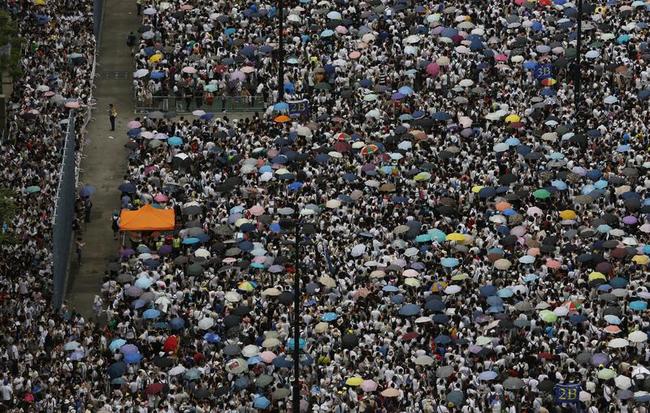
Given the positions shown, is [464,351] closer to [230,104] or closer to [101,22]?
[230,104]

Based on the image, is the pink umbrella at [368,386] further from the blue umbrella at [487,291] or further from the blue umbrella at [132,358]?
the blue umbrella at [132,358]

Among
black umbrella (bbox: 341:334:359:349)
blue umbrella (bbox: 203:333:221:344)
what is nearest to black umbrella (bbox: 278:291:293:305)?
blue umbrella (bbox: 203:333:221:344)

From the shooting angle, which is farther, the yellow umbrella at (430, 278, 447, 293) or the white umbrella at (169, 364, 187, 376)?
the yellow umbrella at (430, 278, 447, 293)

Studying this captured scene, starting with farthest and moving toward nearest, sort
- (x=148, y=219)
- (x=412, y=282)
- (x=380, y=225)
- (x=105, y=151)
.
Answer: (x=105, y=151)
(x=148, y=219)
(x=380, y=225)
(x=412, y=282)

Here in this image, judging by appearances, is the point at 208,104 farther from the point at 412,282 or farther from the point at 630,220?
the point at 630,220

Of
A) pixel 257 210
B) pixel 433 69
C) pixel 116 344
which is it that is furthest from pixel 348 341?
pixel 433 69

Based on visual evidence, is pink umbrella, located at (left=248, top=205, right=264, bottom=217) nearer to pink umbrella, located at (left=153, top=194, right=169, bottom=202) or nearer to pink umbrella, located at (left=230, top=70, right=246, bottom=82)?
pink umbrella, located at (left=153, top=194, right=169, bottom=202)

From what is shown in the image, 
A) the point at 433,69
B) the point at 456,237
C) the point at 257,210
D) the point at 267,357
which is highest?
the point at 267,357
